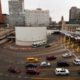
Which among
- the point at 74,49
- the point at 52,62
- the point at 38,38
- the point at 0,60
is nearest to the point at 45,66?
the point at 52,62

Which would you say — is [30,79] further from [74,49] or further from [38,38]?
[38,38]

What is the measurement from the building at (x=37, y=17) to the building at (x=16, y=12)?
4874 mm

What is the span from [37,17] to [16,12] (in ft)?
40.5

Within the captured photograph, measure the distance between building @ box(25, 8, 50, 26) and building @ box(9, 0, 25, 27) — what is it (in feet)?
16.0

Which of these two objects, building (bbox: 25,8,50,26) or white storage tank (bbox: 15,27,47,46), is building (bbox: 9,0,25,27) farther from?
white storage tank (bbox: 15,27,47,46)

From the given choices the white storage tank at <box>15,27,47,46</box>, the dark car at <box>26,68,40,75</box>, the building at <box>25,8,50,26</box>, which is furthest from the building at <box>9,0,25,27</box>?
the dark car at <box>26,68,40,75</box>

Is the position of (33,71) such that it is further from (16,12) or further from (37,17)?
(16,12)

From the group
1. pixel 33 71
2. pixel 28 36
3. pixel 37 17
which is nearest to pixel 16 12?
pixel 37 17

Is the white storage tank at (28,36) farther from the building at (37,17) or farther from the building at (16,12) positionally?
the building at (16,12)

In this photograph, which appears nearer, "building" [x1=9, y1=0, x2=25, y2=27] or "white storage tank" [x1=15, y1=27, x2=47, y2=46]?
"white storage tank" [x1=15, y1=27, x2=47, y2=46]

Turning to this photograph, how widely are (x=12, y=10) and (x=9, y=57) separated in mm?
81577

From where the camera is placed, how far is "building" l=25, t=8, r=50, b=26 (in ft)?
335

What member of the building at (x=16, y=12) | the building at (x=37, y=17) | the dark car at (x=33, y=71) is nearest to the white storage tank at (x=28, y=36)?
the dark car at (x=33, y=71)

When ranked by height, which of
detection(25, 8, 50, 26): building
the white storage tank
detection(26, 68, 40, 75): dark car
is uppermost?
detection(25, 8, 50, 26): building
